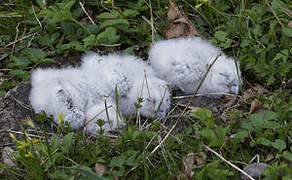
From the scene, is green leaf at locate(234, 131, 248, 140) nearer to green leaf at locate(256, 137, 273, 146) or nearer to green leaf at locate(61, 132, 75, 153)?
green leaf at locate(256, 137, 273, 146)

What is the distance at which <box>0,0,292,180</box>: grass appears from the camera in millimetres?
2811

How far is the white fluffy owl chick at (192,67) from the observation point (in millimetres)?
3592

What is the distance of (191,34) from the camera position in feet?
13.3

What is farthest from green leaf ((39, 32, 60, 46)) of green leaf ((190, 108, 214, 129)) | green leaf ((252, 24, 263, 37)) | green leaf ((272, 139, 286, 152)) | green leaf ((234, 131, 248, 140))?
green leaf ((272, 139, 286, 152))

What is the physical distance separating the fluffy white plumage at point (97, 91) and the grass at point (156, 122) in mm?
156

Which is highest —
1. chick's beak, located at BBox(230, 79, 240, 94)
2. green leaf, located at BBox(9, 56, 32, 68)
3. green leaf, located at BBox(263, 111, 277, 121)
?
green leaf, located at BBox(9, 56, 32, 68)

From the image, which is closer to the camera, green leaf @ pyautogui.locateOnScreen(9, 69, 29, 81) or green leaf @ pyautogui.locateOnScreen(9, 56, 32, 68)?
green leaf @ pyautogui.locateOnScreen(9, 69, 29, 81)

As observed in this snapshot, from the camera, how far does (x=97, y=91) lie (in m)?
3.46

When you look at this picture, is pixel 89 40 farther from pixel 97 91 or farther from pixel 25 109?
pixel 25 109

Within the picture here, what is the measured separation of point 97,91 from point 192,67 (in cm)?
92

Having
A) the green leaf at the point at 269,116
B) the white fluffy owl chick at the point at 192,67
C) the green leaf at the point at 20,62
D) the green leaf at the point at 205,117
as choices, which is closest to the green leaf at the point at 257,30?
the white fluffy owl chick at the point at 192,67

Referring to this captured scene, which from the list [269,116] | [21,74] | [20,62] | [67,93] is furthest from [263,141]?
[20,62]

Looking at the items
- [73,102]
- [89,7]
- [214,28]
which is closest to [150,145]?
[73,102]

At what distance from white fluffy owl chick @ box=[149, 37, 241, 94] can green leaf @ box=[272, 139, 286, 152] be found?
2.62 feet
